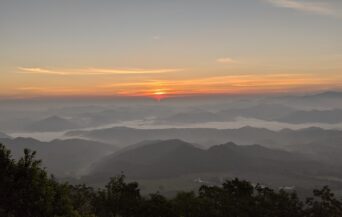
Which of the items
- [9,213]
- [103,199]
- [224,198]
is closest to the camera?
[9,213]

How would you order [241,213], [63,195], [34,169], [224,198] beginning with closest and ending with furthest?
[34,169]
[63,195]
[241,213]
[224,198]

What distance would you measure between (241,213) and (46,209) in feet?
111

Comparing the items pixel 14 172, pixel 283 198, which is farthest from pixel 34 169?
pixel 283 198

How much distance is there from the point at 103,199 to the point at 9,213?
3019 cm

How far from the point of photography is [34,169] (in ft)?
168

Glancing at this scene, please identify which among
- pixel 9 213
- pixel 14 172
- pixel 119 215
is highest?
pixel 14 172

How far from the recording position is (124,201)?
73.9 metres

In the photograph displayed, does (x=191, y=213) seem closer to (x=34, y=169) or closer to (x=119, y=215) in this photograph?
(x=119, y=215)

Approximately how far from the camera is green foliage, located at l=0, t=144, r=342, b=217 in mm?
49469

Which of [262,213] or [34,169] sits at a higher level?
[34,169]

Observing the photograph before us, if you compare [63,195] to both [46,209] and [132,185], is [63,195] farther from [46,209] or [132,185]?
[132,185]

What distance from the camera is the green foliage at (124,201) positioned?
162 feet

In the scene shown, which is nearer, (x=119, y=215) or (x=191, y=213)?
(x=191, y=213)

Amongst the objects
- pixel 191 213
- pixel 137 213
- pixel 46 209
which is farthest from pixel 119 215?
pixel 46 209
